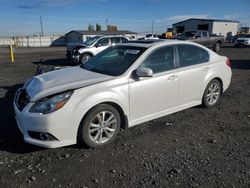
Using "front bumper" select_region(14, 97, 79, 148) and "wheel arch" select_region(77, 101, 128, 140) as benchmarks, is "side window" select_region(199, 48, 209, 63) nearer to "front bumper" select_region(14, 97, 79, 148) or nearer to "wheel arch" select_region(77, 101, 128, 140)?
"wheel arch" select_region(77, 101, 128, 140)

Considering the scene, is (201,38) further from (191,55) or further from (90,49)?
(191,55)

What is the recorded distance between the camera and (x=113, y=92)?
3.56 meters

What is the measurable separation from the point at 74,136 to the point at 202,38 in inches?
816

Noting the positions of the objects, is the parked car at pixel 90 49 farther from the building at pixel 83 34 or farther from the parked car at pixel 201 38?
the building at pixel 83 34

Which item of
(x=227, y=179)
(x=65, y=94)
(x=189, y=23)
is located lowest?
(x=227, y=179)

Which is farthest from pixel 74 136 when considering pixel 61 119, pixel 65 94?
pixel 65 94

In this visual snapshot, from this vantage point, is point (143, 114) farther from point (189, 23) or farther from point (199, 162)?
point (189, 23)

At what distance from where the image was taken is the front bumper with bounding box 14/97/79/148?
313cm

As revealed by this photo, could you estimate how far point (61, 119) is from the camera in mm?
3170

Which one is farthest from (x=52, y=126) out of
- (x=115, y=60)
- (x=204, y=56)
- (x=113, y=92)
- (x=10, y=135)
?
(x=204, y=56)

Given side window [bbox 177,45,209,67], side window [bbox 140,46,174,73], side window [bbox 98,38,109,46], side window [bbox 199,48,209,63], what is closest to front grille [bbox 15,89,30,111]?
side window [bbox 140,46,174,73]

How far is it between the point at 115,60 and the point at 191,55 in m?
1.64

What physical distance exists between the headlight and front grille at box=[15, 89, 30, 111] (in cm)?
28

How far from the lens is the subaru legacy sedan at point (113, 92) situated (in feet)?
10.6
